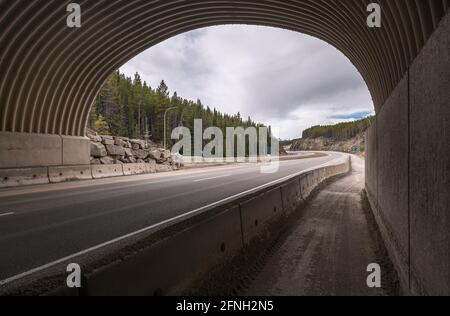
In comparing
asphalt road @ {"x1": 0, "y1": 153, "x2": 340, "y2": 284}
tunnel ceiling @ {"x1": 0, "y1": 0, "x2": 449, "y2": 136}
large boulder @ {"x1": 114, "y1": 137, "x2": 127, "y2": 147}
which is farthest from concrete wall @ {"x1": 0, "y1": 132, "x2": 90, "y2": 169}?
large boulder @ {"x1": 114, "y1": 137, "x2": 127, "y2": 147}

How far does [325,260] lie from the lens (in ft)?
16.2

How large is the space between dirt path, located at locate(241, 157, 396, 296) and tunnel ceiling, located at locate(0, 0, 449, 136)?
3680mm

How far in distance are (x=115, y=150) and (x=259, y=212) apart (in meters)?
19.4

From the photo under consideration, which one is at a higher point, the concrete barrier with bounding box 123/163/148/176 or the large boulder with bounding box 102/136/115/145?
the large boulder with bounding box 102/136/115/145

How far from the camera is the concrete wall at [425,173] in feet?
8.50

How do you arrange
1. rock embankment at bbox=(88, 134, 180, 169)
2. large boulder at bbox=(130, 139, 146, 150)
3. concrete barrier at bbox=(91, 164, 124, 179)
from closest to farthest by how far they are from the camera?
Answer: concrete barrier at bbox=(91, 164, 124, 179) → rock embankment at bbox=(88, 134, 180, 169) → large boulder at bbox=(130, 139, 146, 150)

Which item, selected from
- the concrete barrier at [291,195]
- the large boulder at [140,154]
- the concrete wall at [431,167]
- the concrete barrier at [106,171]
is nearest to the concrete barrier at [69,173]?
the concrete barrier at [106,171]

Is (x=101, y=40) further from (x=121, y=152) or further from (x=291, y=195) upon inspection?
(x=291, y=195)

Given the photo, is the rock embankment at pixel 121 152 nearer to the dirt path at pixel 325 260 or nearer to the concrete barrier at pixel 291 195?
the concrete barrier at pixel 291 195

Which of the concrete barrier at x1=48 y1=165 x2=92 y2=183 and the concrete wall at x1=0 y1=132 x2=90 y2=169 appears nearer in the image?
the concrete wall at x1=0 y1=132 x2=90 y2=169

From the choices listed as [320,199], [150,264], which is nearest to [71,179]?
[320,199]

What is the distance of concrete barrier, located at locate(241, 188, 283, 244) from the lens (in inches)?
213

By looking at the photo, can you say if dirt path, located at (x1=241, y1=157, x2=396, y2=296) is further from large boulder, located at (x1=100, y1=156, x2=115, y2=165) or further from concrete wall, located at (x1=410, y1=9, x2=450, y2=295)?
large boulder, located at (x1=100, y1=156, x2=115, y2=165)

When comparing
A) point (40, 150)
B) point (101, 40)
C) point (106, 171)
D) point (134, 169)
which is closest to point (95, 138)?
point (134, 169)
